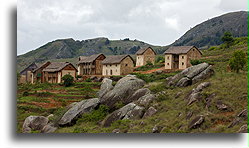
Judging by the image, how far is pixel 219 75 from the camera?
17953 millimetres

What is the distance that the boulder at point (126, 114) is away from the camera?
15.4 m

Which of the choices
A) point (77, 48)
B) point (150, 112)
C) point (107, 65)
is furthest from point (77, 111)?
point (77, 48)

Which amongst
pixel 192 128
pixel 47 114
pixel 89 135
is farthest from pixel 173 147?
pixel 47 114

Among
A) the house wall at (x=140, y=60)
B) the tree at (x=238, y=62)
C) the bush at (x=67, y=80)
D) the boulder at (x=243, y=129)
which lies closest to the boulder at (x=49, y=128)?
the boulder at (x=243, y=129)

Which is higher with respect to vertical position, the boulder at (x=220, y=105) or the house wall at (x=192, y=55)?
the house wall at (x=192, y=55)

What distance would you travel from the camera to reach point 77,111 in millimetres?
17656

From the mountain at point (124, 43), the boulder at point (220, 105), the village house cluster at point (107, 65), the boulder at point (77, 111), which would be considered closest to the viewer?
the boulder at point (220, 105)

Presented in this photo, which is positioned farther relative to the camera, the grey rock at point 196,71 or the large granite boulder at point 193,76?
the grey rock at point 196,71

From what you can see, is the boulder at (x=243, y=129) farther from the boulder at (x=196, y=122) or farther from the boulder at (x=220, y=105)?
the boulder at (x=220, y=105)

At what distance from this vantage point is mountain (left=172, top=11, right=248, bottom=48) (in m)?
88.4

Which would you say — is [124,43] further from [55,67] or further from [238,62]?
[238,62]

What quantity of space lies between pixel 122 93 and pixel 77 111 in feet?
9.72

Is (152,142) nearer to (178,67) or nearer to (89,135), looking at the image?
(89,135)

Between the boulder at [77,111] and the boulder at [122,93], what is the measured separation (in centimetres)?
69
